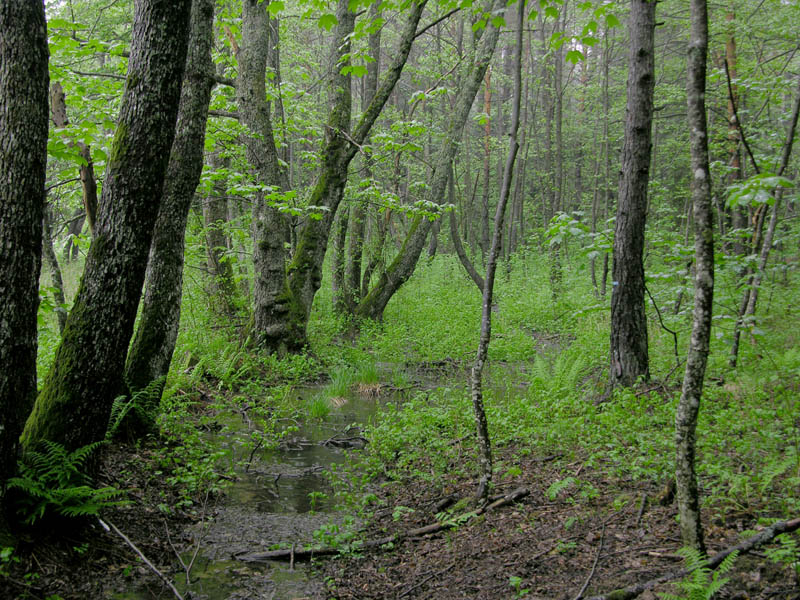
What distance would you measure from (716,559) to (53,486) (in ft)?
13.6

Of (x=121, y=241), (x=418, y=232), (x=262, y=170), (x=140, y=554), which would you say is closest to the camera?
(x=140, y=554)

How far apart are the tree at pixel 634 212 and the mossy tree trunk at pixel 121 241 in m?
5.15

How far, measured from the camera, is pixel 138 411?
17.9 ft

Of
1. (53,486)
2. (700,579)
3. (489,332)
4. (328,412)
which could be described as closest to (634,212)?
(489,332)

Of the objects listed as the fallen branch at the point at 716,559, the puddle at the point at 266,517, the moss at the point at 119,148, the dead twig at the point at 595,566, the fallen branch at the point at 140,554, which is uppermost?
the moss at the point at 119,148

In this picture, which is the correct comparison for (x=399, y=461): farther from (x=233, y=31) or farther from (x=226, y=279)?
(x=233, y=31)

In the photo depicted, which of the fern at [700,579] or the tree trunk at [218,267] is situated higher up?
the tree trunk at [218,267]

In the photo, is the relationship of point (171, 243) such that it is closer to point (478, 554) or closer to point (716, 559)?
point (478, 554)

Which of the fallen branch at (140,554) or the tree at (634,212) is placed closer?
the fallen branch at (140,554)

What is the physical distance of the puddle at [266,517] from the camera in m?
3.70

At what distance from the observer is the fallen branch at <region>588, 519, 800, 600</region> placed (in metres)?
2.71

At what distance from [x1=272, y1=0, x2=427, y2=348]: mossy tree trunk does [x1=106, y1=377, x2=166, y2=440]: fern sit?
4.69m

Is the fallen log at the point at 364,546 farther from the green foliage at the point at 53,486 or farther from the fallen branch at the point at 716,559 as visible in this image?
the fallen branch at the point at 716,559

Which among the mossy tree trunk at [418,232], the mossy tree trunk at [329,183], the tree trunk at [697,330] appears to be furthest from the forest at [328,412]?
the mossy tree trunk at [418,232]
